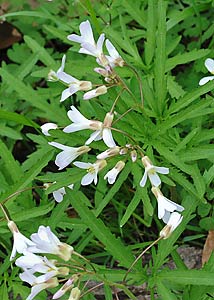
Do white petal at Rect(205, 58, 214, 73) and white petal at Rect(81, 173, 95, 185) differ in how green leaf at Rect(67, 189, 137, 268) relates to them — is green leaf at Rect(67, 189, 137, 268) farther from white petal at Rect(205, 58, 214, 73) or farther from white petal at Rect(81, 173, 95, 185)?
white petal at Rect(205, 58, 214, 73)

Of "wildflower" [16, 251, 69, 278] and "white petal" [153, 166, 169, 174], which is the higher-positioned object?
"wildflower" [16, 251, 69, 278]

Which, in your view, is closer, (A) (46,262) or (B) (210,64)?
(A) (46,262)

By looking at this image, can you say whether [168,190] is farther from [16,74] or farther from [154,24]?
[16,74]

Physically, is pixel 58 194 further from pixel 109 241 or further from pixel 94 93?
pixel 94 93

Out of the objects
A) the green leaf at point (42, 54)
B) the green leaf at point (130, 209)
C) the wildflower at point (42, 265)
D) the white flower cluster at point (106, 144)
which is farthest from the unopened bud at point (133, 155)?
the green leaf at point (42, 54)

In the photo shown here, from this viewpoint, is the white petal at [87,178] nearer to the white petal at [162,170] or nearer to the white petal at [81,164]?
the white petal at [81,164]

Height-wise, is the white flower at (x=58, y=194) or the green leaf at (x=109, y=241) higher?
the white flower at (x=58, y=194)

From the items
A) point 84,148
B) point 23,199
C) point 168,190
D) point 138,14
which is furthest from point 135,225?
point 138,14

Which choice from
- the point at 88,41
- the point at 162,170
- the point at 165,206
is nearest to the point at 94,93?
the point at 88,41

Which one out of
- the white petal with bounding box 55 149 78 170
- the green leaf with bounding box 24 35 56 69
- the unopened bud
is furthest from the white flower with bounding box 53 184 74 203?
the green leaf with bounding box 24 35 56 69
